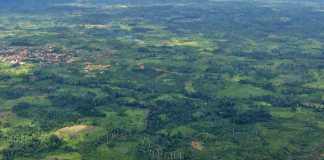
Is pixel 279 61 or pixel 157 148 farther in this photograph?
pixel 279 61

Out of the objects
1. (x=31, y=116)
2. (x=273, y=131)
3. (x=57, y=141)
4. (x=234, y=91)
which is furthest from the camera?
(x=234, y=91)

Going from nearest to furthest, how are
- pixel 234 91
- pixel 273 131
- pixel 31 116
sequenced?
pixel 273 131 < pixel 31 116 < pixel 234 91

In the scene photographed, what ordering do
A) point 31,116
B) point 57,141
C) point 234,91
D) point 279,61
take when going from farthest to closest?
point 279,61, point 234,91, point 31,116, point 57,141

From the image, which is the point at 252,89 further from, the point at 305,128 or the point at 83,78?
the point at 83,78

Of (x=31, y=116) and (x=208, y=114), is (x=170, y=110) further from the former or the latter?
(x=31, y=116)

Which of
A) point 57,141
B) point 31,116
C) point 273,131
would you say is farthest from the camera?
point 31,116

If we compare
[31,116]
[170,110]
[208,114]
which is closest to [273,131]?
[208,114]

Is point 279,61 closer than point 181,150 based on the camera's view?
No

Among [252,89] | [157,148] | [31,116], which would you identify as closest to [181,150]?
[157,148]
